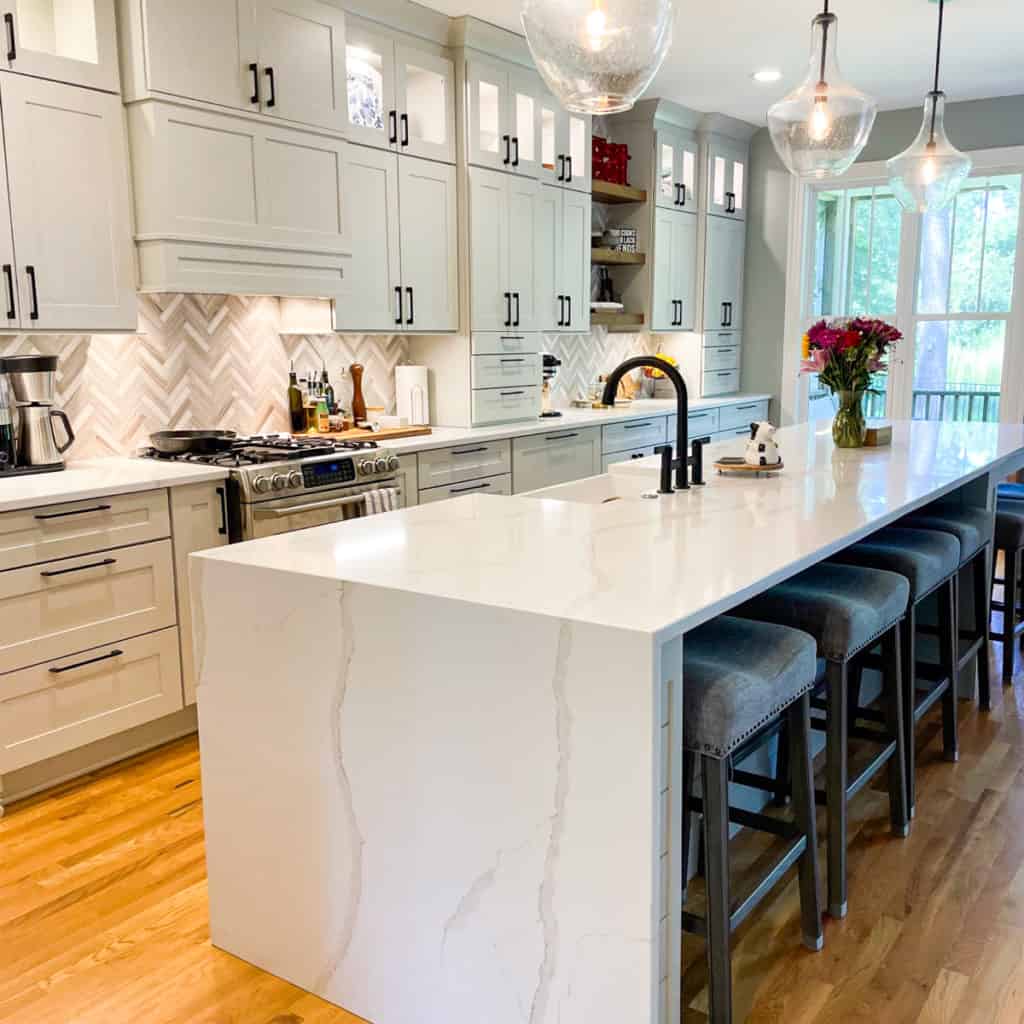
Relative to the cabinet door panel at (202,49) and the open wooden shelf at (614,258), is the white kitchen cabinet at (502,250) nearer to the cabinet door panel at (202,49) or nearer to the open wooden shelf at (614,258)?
the open wooden shelf at (614,258)

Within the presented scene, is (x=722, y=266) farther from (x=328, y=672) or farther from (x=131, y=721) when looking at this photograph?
(x=328, y=672)

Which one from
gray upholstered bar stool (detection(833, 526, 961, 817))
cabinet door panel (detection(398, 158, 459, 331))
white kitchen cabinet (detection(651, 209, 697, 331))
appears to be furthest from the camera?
white kitchen cabinet (detection(651, 209, 697, 331))

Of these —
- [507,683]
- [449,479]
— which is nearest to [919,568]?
[507,683]

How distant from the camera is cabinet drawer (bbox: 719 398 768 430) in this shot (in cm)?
653

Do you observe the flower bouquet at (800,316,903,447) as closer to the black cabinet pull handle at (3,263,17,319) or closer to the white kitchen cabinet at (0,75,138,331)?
the white kitchen cabinet at (0,75,138,331)

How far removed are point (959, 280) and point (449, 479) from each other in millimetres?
3983

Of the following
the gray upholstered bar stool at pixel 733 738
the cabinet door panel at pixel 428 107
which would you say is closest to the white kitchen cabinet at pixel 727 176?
the cabinet door panel at pixel 428 107

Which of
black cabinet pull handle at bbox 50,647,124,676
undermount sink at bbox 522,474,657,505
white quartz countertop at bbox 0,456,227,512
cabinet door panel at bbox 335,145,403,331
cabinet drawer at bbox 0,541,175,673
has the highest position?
cabinet door panel at bbox 335,145,403,331

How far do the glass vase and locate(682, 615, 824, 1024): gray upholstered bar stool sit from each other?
1866mm

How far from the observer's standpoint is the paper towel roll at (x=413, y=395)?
191 inches

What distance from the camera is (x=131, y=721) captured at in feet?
10.5

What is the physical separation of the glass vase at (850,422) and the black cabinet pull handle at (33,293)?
279cm

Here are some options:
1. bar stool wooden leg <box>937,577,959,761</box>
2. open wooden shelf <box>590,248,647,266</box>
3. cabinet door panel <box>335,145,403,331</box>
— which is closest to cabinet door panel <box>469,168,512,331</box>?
cabinet door panel <box>335,145,403,331</box>

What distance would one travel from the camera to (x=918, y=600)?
110 inches
